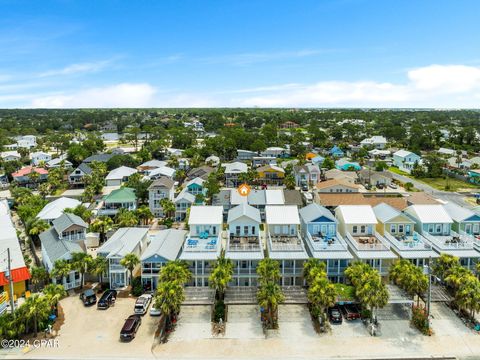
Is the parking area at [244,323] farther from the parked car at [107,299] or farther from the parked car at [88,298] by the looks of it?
the parked car at [88,298]

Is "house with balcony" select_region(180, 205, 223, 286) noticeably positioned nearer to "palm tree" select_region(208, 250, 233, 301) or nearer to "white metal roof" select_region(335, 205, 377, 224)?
"palm tree" select_region(208, 250, 233, 301)

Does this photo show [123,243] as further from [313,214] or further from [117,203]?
[117,203]

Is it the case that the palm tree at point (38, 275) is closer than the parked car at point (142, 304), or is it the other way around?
the parked car at point (142, 304)

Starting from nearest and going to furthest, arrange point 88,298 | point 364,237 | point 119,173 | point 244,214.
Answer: point 88,298, point 364,237, point 244,214, point 119,173

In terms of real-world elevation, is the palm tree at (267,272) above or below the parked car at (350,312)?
above

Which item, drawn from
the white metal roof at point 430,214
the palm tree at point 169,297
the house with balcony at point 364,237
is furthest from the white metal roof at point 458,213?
the palm tree at point 169,297

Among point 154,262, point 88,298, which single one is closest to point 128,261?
point 154,262

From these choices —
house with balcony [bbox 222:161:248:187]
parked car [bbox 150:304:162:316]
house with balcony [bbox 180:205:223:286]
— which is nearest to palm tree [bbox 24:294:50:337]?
parked car [bbox 150:304:162:316]
